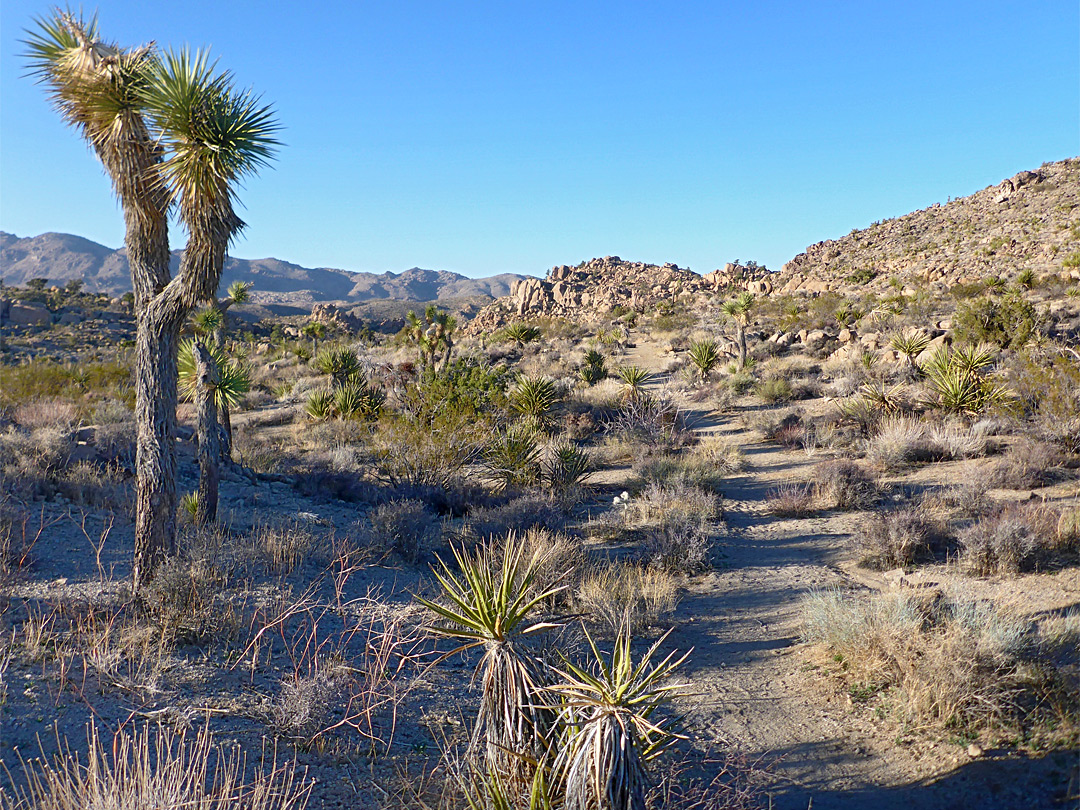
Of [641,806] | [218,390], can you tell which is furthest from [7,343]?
[641,806]

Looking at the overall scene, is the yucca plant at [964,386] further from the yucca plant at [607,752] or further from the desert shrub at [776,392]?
the yucca plant at [607,752]

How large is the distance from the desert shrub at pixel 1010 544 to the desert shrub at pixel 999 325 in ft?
38.9

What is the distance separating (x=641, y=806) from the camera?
283 cm

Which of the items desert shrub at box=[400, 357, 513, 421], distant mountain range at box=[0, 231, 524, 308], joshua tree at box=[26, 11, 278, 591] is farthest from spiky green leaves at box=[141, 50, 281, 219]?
distant mountain range at box=[0, 231, 524, 308]

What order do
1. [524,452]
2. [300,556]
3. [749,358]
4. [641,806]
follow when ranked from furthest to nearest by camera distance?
1. [749,358]
2. [524,452]
3. [300,556]
4. [641,806]

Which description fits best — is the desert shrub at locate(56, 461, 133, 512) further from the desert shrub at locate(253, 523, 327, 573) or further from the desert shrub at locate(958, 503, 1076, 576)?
the desert shrub at locate(958, 503, 1076, 576)

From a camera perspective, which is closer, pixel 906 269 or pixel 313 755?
pixel 313 755

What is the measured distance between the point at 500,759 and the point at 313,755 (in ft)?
4.81

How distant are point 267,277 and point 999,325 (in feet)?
432

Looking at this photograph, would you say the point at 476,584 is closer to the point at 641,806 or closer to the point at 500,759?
the point at 500,759

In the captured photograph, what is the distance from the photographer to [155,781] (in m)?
2.97

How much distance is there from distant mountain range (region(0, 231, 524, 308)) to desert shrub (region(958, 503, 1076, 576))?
300ft

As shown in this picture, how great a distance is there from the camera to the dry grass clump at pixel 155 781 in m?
2.74

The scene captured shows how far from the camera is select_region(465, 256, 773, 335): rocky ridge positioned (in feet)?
171
